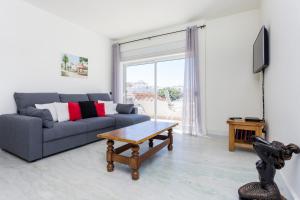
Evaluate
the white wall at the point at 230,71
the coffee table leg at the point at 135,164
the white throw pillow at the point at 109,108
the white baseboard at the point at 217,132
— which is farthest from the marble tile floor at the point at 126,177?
the white throw pillow at the point at 109,108

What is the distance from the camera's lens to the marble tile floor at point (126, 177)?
149cm

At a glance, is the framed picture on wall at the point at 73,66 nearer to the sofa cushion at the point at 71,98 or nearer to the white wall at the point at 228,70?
the sofa cushion at the point at 71,98

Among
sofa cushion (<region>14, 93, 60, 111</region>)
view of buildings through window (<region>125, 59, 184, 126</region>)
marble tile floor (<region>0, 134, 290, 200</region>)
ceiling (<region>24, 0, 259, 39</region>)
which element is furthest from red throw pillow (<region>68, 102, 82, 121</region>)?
view of buildings through window (<region>125, 59, 184, 126</region>)

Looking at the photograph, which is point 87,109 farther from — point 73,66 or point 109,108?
point 73,66

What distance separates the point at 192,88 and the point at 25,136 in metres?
3.01

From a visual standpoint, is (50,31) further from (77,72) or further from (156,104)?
(156,104)

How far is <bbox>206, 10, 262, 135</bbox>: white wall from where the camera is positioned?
330 centimetres

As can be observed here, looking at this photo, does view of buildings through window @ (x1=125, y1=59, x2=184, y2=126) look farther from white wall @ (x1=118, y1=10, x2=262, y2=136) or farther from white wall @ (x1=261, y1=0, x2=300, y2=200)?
white wall @ (x1=261, y1=0, x2=300, y2=200)

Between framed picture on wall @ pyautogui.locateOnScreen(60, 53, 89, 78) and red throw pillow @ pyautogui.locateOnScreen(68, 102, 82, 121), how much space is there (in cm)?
96

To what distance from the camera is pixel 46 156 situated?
231cm

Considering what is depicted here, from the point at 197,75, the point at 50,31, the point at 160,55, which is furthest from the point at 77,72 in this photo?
the point at 197,75

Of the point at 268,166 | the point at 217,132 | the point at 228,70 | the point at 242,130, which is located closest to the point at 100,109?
the point at 217,132

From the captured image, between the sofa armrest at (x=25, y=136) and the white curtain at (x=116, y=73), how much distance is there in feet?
8.87

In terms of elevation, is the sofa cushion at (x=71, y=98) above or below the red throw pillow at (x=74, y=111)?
above
